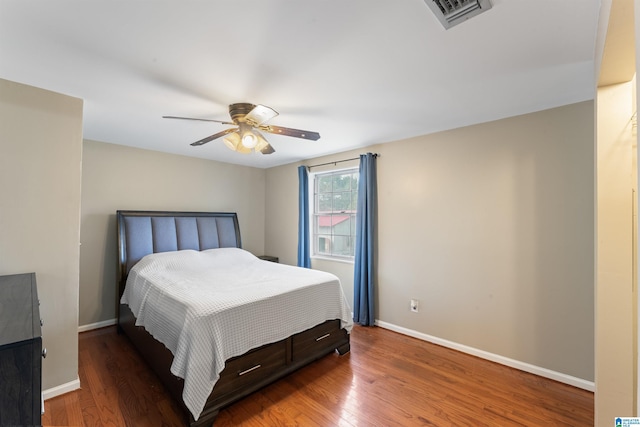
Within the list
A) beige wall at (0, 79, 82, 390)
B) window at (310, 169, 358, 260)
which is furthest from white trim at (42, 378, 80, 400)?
window at (310, 169, 358, 260)

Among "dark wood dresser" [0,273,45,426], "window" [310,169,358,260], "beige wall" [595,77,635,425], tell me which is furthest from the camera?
"window" [310,169,358,260]

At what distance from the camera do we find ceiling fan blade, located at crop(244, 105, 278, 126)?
6.22ft

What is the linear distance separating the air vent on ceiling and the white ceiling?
0.04 m

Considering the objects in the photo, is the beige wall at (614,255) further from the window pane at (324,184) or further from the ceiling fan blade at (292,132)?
the window pane at (324,184)

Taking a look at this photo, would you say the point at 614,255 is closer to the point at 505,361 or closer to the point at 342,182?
the point at 505,361

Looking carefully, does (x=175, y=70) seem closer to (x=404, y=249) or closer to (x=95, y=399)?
(x=95, y=399)

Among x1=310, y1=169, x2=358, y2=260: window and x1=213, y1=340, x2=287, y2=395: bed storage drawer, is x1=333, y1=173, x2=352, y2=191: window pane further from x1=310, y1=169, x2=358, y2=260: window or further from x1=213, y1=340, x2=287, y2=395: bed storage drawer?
x1=213, y1=340, x2=287, y2=395: bed storage drawer

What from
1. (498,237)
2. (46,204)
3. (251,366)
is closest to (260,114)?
(46,204)

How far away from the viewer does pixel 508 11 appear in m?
1.25

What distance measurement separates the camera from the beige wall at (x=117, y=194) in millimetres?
3240

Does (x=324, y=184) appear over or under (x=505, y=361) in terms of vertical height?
over

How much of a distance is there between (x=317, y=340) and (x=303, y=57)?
231cm

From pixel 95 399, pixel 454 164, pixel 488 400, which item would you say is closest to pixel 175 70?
pixel 95 399

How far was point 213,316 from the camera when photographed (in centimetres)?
183
